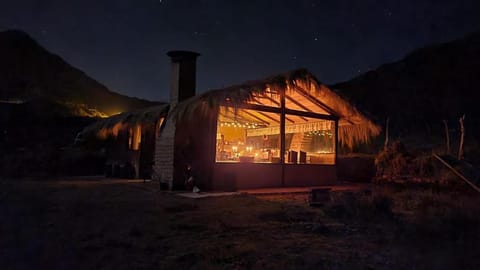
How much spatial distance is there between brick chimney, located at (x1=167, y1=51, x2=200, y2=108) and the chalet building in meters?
0.03

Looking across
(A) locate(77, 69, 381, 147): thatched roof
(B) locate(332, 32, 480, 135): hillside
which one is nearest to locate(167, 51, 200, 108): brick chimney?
(A) locate(77, 69, 381, 147): thatched roof

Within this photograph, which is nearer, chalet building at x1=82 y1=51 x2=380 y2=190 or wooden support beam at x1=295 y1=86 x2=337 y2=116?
chalet building at x1=82 y1=51 x2=380 y2=190

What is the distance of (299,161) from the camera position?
12.9 metres

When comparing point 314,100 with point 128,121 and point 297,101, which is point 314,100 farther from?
point 128,121

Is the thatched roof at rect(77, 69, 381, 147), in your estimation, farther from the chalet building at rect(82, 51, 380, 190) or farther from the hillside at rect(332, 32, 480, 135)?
the hillside at rect(332, 32, 480, 135)

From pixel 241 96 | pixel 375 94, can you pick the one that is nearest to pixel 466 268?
pixel 241 96

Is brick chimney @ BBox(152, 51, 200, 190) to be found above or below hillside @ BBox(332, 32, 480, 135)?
below

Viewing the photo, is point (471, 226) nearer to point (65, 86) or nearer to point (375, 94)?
point (375, 94)

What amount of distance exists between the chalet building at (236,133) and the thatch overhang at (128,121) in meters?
0.04

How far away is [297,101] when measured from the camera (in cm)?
1259

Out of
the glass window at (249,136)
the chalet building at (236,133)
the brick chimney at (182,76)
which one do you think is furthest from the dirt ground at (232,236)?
the glass window at (249,136)

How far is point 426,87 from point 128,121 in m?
33.5

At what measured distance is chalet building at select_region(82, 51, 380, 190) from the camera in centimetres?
945

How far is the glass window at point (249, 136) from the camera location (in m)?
15.0
